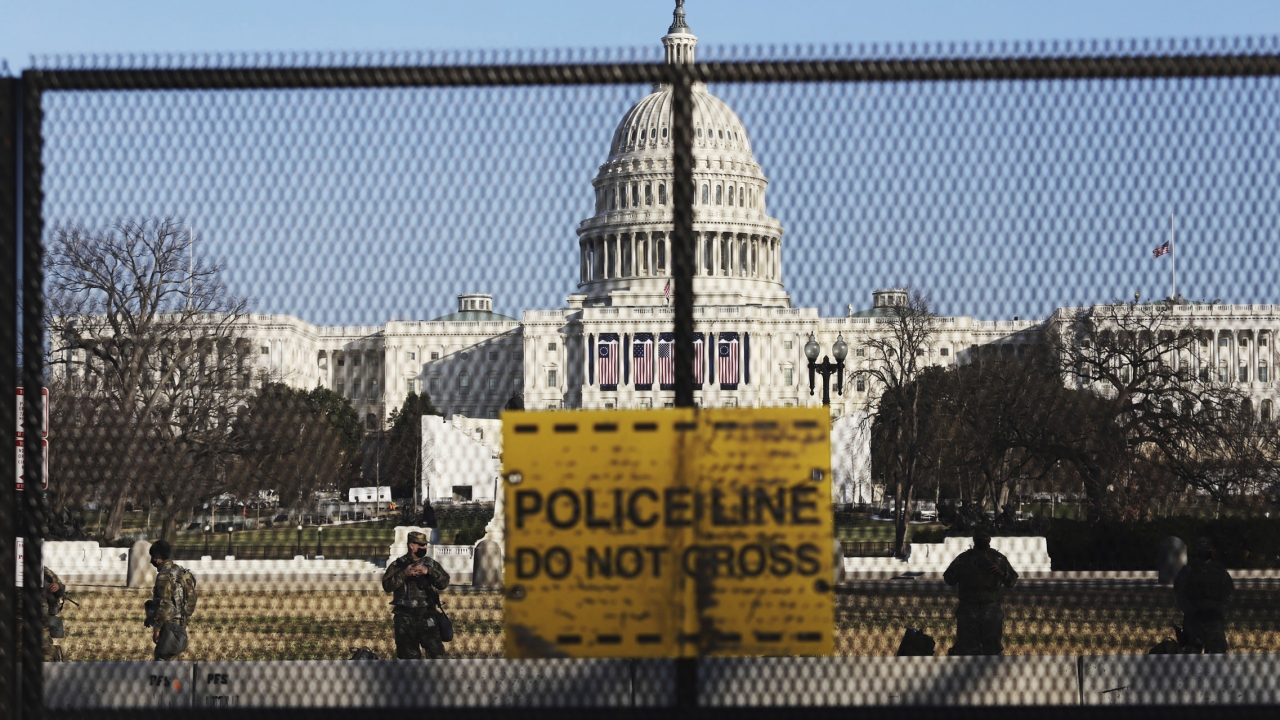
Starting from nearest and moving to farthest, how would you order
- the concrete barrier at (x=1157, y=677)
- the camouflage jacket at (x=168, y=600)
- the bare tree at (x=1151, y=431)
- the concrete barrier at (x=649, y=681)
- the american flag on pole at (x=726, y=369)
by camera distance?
1. the concrete barrier at (x=649, y=681)
2. the concrete barrier at (x=1157, y=677)
3. the american flag on pole at (x=726, y=369)
4. the camouflage jacket at (x=168, y=600)
5. the bare tree at (x=1151, y=431)

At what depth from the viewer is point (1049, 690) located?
31.8 feet

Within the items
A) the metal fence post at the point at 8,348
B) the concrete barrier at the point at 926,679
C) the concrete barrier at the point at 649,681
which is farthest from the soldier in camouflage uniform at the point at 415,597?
the metal fence post at the point at 8,348

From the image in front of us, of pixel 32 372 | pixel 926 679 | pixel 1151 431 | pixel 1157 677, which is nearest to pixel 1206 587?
pixel 1157 677

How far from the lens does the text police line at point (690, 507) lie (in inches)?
238

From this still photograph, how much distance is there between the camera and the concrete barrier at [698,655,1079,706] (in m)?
8.44

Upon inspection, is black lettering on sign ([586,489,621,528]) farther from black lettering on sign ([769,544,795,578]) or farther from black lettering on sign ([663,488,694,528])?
black lettering on sign ([769,544,795,578])

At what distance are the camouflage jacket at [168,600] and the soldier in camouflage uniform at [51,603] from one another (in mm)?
891

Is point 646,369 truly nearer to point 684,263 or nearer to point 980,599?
point 684,263

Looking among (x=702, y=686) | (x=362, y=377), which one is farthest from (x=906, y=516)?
(x=702, y=686)

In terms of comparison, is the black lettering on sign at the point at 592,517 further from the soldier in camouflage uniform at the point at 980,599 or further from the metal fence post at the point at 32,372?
the soldier in camouflage uniform at the point at 980,599

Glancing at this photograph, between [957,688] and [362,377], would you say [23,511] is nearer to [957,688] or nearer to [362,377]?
[362,377]

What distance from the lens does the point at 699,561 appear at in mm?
6035

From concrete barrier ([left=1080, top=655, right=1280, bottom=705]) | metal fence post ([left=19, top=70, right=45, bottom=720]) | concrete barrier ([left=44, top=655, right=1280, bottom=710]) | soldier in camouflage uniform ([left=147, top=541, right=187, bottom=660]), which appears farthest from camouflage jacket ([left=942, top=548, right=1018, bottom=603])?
metal fence post ([left=19, top=70, right=45, bottom=720])

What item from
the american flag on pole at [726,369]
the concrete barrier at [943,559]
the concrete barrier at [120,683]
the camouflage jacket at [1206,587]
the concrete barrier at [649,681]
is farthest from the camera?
the concrete barrier at [943,559]
